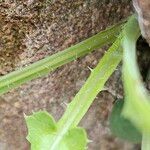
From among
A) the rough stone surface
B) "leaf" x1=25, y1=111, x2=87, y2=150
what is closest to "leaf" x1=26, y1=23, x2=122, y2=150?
"leaf" x1=25, y1=111, x2=87, y2=150

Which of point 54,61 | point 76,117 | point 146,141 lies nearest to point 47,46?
point 54,61

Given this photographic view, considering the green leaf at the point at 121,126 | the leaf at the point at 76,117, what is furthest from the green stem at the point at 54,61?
the green leaf at the point at 121,126

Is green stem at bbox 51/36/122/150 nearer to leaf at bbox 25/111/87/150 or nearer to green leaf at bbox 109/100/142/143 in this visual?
leaf at bbox 25/111/87/150

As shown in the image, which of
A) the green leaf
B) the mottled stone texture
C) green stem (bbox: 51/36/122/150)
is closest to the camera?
the mottled stone texture

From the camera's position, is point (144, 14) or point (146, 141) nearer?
point (144, 14)

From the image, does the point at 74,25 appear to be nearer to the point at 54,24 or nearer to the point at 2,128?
the point at 54,24

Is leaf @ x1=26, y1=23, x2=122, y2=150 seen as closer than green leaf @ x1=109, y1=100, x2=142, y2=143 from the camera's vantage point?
Yes

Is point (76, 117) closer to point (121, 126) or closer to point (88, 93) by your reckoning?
point (88, 93)

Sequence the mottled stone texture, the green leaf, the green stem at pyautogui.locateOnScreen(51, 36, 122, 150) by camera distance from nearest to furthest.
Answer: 1. the mottled stone texture
2. the green stem at pyautogui.locateOnScreen(51, 36, 122, 150)
3. the green leaf
